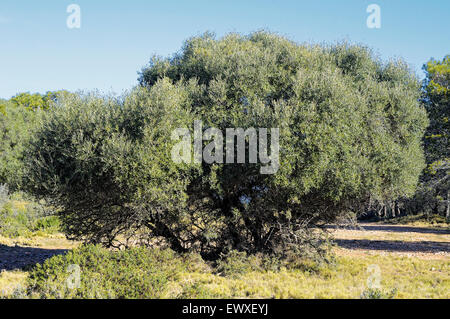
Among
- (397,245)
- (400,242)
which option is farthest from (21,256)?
(400,242)

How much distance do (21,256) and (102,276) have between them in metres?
11.9

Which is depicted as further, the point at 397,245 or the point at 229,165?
the point at 397,245

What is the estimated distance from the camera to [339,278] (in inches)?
605

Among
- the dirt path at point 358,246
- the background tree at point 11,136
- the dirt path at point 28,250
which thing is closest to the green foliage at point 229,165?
the dirt path at point 358,246

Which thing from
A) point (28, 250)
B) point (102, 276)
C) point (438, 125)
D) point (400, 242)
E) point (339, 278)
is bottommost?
point (400, 242)

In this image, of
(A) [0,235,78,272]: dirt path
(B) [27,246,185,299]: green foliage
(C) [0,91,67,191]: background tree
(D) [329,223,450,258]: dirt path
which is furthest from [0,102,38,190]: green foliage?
(D) [329,223,450,258]: dirt path

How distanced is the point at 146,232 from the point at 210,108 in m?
7.22

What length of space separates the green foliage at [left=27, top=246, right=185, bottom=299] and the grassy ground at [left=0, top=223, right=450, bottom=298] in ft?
2.44

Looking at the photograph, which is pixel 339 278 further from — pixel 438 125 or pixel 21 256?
pixel 21 256

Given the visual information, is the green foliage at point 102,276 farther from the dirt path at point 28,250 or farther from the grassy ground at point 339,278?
the dirt path at point 28,250

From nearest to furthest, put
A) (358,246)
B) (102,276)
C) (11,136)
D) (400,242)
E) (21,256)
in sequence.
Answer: (102,276), (21,256), (358,246), (400,242), (11,136)

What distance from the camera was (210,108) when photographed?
53.1ft

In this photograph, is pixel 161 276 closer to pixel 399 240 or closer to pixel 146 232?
pixel 146 232
